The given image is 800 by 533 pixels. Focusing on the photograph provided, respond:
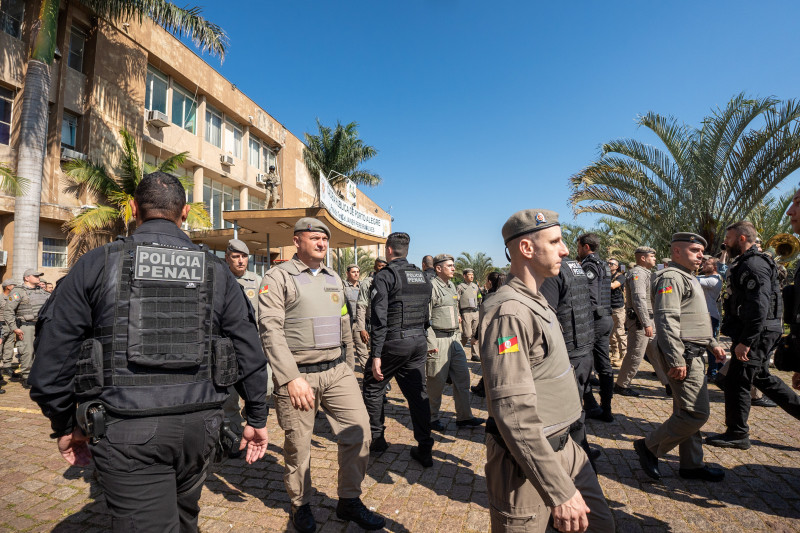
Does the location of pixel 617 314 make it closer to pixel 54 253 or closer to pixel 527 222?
pixel 527 222

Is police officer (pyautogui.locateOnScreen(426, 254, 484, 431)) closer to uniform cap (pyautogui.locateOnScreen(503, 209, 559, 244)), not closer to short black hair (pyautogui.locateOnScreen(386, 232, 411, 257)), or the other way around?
short black hair (pyautogui.locateOnScreen(386, 232, 411, 257))

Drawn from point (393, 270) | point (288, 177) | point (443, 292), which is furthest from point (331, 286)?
point (288, 177)

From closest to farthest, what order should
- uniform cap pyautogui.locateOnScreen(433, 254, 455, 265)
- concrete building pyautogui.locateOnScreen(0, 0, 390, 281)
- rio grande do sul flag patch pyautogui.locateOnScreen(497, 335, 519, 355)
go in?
rio grande do sul flag patch pyautogui.locateOnScreen(497, 335, 519, 355)
uniform cap pyautogui.locateOnScreen(433, 254, 455, 265)
concrete building pyautogui.locateOnScreen(0, 0, 390, 281)

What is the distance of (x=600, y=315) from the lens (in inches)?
197

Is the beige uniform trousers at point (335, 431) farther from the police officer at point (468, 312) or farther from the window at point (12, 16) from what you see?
the window at point (12, 16)

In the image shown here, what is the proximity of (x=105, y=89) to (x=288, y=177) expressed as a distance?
13027 mm

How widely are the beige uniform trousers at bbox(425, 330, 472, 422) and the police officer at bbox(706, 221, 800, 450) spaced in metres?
2.68

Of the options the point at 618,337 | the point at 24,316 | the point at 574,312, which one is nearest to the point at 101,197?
the point at 24,316

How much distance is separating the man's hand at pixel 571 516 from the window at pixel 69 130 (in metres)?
17.6

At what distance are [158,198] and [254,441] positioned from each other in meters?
1.47

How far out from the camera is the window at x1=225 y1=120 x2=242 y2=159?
71.5 feet

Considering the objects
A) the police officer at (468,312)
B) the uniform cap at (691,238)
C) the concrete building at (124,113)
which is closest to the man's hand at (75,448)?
the uniform cap at (691,238)

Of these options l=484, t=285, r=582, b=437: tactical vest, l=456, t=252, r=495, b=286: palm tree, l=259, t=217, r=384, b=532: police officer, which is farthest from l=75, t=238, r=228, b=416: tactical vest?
l=456, t=252, r=495, b=286: palm tree

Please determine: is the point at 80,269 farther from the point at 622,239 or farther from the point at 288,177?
→ the point at 288,177
